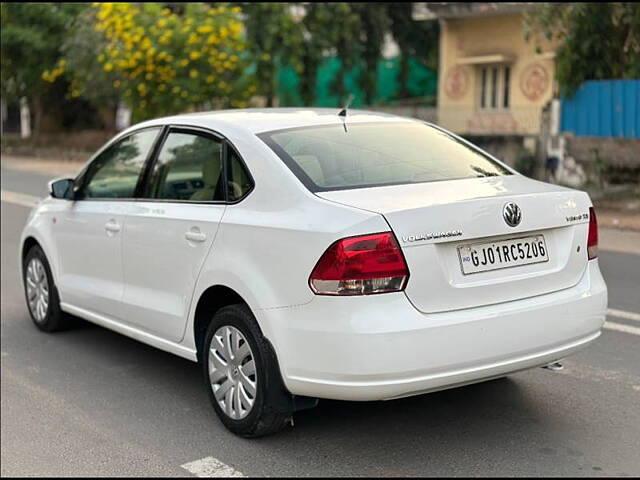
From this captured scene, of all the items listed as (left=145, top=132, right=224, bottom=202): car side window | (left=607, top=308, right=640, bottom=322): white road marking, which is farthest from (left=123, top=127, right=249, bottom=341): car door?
(left=607, top=308, right=640, bottom=322): white road marking

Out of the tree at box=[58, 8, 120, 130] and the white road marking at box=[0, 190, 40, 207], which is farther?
the tree at box=[58, 8, 120, 130]

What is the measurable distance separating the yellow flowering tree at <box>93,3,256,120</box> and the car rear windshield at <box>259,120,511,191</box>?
16.0 metres

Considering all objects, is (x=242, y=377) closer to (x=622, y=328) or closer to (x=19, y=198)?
(x=622, y=328)

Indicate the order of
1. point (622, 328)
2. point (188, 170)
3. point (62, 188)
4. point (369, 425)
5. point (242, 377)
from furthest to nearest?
point (622, 328), point (62, 188), point (188, 170), point (369, 425), point (242, 377)

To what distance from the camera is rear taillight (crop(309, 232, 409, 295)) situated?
3719 millimetres

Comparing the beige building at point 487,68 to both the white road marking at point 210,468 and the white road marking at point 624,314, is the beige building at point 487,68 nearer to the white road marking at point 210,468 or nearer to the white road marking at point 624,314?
the white road marking at point 624,314

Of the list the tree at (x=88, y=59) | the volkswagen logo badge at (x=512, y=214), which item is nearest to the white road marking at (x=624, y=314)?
the volkswagen logo badge at (x=512, y=214)

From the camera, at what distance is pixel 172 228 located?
187 inches

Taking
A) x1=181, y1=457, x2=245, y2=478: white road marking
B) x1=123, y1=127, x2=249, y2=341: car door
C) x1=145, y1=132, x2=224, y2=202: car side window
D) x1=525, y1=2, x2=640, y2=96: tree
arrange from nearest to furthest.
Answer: x1=181, y1=457, x2=245, y2=478: white road marking
x1=123, y1=127, x2=249, y2=341: car door
x1=145, y1=132, x2=224, y2=202: car side window
x1=525, y1=2, x2=640, y2=96: tree

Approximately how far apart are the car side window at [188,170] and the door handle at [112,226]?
10.9 inches

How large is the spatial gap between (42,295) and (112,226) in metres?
1.42

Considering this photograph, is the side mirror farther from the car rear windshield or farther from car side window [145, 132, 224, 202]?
the car rear windshield

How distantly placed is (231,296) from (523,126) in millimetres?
13987

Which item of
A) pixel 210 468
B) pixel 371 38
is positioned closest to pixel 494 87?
pixel 371 38
